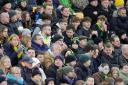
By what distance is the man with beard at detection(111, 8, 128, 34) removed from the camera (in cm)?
1833

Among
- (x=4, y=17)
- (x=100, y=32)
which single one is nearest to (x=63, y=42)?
(x=4, y=17)

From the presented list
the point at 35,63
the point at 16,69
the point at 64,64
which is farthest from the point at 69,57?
the point at 16,69

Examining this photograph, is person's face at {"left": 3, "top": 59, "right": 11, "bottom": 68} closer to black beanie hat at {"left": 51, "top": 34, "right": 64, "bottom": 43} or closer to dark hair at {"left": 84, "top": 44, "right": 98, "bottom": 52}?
black beanie hat at {"left": 51, "top": 34, "right": 64, "bottom": 43}

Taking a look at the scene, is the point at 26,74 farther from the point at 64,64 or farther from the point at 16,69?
the point at 64,64

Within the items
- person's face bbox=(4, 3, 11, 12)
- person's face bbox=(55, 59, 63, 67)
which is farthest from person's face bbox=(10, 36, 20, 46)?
person's face bbox=(4, 3, 11, 12)

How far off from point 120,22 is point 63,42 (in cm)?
318

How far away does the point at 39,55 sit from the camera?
1407 cm

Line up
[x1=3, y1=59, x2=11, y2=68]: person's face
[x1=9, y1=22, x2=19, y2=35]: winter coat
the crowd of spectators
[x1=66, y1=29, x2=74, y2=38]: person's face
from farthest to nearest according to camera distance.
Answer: [x1=66, y1=29, x2=74, y2=38]: person's face < [x1=9, y1=22, x2=19, y2=35]: winter coat < the crowd of spectators < [x1=3, y1=59, x2=11, y2=68]: person's face

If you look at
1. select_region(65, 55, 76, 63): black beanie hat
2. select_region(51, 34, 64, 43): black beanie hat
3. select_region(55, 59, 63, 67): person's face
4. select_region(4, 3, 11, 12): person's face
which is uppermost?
select_region(4, 3, 11, 12): person's face

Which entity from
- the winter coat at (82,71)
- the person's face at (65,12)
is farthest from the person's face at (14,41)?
the person's face at (65,12)

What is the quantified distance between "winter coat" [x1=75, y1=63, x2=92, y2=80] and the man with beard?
3953 millimetres

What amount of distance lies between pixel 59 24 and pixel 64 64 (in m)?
2.51

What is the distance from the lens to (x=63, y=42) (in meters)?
15.7

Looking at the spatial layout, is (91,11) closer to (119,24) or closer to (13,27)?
(119,24)
